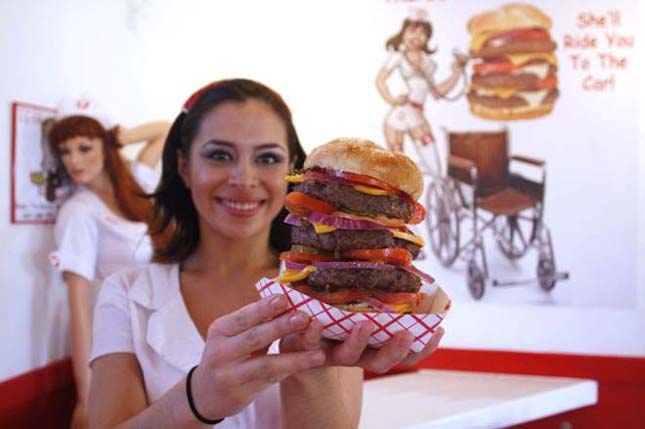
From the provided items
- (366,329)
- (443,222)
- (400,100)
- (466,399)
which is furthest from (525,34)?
(366,329)

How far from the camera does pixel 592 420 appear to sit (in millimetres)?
3439

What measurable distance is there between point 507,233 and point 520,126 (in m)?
0.48

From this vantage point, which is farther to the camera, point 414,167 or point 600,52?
point 600,52

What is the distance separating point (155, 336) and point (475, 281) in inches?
89.3

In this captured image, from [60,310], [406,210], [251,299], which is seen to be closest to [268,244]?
[251,299]

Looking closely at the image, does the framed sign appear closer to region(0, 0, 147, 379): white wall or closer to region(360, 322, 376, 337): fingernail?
region(0, 0, 147, 379): white wall

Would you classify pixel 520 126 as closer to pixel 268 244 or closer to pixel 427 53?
pixel 427 53

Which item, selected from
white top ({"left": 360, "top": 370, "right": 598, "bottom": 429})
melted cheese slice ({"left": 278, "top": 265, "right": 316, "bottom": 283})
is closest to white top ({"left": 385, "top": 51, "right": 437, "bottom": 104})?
white top ({"left": 360, "top": 370, "right": 598, "bottom": 429})

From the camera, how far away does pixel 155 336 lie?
61.8 inches

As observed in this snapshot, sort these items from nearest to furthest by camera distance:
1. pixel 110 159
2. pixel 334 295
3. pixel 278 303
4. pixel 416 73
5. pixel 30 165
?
pixel 278 303 < pixel 334 295 < pixel 30 165 < pixel 110 159 < pixel 416 73

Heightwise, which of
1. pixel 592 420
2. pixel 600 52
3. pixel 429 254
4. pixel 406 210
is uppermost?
pixel 600 52

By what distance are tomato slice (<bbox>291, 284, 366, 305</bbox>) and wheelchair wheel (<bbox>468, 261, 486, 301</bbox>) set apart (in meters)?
2.26

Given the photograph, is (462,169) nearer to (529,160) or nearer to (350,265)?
(529,160)

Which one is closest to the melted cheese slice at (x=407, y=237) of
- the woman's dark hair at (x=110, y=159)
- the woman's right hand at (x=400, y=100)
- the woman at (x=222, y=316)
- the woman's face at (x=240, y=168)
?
the woman at (x=222, y=316)
